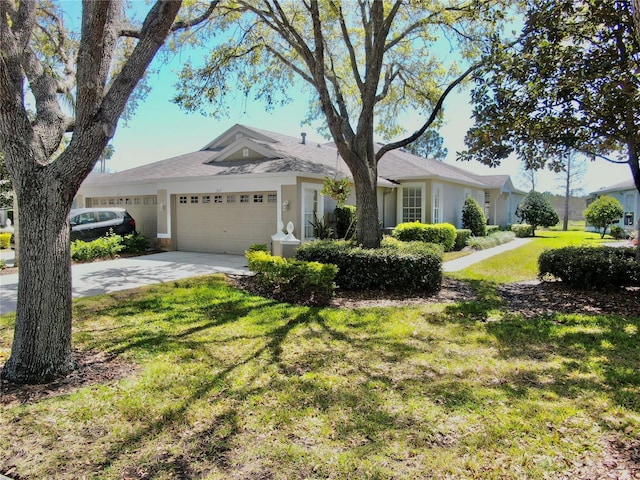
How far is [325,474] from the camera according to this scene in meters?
2.81

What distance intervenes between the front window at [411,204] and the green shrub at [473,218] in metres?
3.73

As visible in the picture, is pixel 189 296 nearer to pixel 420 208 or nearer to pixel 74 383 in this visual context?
pixel 74 383

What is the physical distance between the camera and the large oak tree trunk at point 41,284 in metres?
4.06

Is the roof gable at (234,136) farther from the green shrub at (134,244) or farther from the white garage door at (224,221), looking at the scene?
the green shrub at (134,244)

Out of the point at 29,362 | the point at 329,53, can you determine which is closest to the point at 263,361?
the point at 29,362

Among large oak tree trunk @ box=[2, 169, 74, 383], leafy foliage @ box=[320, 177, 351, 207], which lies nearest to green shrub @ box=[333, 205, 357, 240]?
leafy foliage @ box=[320, 177, 351, 207]

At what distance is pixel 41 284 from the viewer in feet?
13.5

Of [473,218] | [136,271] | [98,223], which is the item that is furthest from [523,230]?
[98,223]

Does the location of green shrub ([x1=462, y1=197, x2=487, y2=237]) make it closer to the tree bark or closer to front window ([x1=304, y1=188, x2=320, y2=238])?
front window ([x1=304, y1=188, x2=320, y2=238])

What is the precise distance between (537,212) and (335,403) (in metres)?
28.5

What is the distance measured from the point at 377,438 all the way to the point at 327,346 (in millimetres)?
2145

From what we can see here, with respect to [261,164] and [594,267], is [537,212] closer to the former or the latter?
[261,164]

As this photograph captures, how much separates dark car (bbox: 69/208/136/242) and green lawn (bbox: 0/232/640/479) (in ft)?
30.0

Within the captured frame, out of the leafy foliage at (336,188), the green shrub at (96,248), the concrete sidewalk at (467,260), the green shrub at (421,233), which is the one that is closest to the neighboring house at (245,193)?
the leafy foliage at (336,188)
